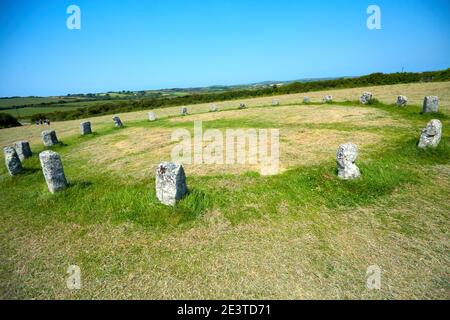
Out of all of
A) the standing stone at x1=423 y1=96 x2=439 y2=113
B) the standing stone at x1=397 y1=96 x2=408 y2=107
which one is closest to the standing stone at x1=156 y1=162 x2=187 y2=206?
the standing stone at x1=423 y1=96 x2=439 y2=113

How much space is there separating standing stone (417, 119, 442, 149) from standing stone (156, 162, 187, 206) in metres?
9.38

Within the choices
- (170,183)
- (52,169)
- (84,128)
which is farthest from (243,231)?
(84,128)

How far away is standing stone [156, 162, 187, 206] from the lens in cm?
761

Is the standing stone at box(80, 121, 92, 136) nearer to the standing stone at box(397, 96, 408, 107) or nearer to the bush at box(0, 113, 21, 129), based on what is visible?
the standing stone at box(397, 96, 408, 107)

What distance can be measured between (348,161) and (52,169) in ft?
32.6

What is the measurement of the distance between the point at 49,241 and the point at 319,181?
8.06m

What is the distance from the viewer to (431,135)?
33.2 feet

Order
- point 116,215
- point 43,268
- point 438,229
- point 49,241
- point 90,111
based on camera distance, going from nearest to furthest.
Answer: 1. point 43,268
2. point 438,229
3. point 49,241
4. point 116,215
5. point 90,111

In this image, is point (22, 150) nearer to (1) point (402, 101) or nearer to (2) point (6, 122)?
(1) point (402, 101)

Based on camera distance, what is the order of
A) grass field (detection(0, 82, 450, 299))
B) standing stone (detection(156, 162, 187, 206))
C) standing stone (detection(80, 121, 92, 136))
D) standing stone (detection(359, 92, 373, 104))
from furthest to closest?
standing stone (detection(359, 92, 373, 104)) < standing stone (detection(80, 121, 92, 136)) < standing stone (detection(156, 162, 187, 206)) < grass field (detection(0, 82, 450, 299))

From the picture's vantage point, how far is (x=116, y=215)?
7.80m

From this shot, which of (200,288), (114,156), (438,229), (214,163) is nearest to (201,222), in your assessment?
(200,288)

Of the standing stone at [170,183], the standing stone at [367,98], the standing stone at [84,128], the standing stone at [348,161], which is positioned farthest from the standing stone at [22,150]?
the standing stone at [367,98]
